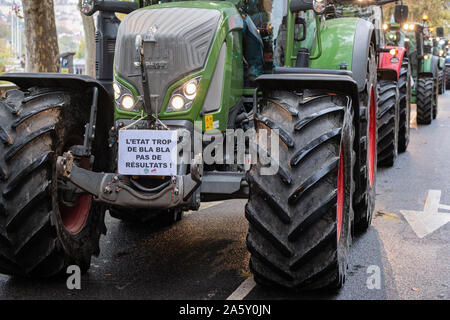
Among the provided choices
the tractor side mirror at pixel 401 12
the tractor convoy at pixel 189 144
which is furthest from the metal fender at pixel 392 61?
the tractor convoy at pixel 189 144

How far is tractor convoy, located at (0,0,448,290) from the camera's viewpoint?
397 cm

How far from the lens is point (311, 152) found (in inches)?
157

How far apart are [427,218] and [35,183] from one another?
4.27 m

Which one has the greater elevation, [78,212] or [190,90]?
[190,90]

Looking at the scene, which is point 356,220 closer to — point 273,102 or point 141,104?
point 273,102

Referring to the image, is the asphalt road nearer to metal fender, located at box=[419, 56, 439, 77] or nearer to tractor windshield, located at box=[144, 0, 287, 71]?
tractor windshield, located at box=[144, 0, 287, 71]

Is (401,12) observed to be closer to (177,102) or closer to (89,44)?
(177,102)

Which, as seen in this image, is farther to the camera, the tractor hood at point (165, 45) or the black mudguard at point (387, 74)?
the black mudguard at point (387, 74)

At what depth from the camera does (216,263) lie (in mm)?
5051

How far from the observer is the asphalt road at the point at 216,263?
4.37 m

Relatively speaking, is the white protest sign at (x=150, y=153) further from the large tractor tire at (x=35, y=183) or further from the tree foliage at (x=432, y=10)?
the tree foliage at (x=432, y=10)

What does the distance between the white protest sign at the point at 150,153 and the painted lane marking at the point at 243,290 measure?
957 mm

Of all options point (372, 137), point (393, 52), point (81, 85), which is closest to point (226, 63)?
point (81, 85)

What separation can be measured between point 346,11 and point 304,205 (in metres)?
6.66
